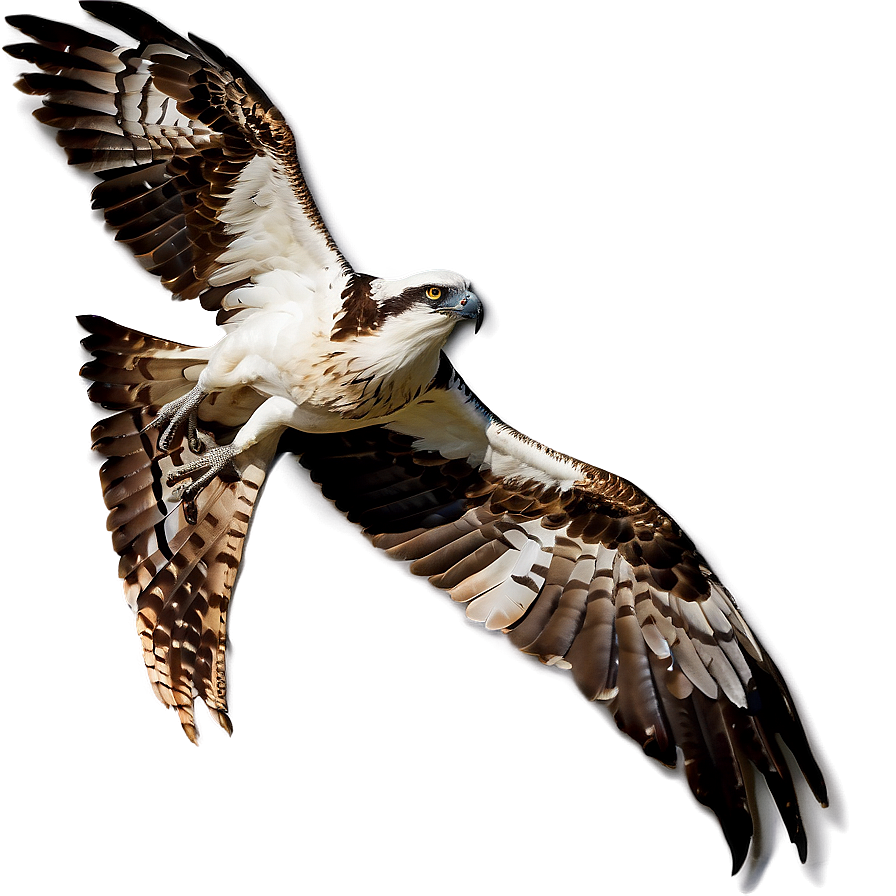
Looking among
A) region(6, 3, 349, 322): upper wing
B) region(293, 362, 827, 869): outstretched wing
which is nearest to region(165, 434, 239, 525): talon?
region(293, 362, 827, 869): outstretched wing

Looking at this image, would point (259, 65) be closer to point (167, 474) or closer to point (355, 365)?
point (355, 365)

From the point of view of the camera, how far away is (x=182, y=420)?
79.6 inches

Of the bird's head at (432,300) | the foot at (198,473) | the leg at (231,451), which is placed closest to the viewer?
the bird's head at (432,300)

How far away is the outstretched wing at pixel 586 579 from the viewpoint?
194 centimetres

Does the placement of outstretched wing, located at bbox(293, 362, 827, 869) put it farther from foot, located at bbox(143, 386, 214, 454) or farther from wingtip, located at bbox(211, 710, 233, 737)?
wingtip, located at bbox(211, 710, 233, 737)

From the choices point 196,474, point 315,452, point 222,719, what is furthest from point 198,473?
point 222,719

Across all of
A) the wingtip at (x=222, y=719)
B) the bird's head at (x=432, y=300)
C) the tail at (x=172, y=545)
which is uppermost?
the bird's head at (x=432, y=300)

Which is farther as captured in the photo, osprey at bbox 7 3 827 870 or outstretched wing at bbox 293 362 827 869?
outstretched wing at bbox 293 362 827 869

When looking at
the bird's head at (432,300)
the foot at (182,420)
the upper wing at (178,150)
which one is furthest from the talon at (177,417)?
the bird's head at (432,300)

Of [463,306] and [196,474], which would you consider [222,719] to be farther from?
[463,306]

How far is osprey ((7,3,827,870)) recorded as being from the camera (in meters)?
1.81

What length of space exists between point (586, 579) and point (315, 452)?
0.65m

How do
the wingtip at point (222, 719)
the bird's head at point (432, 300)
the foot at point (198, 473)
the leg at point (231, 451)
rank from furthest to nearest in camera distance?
the wingtip at point (222, 719) → the foot at point (198, 473) → the leg at point (231, 451) → the bird's head at point (432, 300)

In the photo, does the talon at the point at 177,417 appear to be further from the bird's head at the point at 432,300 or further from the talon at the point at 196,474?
the bird's head at the point at 432,300
